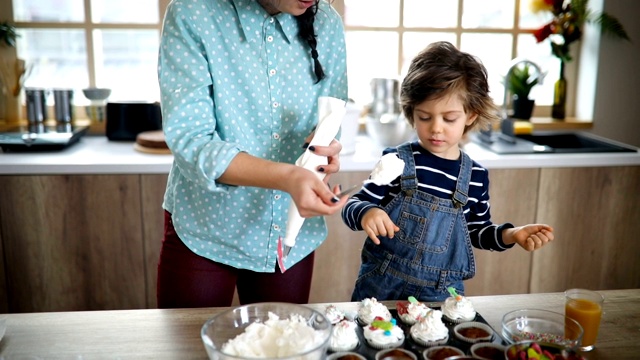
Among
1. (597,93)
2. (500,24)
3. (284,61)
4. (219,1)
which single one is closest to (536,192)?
(597,93)

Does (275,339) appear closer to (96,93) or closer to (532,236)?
(532,236)

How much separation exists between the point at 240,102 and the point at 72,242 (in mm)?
1307

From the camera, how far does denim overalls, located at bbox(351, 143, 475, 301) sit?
150 centimetres

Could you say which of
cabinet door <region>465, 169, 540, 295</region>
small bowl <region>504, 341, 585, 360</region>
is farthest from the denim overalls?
cabinet door <region>465, 169, 540, 295</region>

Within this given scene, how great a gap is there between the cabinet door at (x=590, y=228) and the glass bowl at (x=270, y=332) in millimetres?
1677

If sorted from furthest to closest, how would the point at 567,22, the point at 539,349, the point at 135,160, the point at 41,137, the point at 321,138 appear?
1. the point at 567,22
2. the point at 41,137
3. the point at 135,160
4. the point at 321,138
5. the point at 539,349

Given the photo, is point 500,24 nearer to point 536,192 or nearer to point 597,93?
point 597,93

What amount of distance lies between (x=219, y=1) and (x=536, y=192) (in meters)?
1.64

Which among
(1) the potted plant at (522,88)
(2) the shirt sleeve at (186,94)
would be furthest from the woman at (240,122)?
(1) the potted plant at (522,88)

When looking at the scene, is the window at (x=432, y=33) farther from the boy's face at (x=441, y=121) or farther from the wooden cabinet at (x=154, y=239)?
the boy's face at (x=441, y=121)

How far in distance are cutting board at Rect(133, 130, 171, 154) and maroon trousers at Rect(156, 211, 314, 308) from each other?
0.96 m

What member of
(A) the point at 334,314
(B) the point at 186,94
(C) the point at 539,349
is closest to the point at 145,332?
(A) the point at 334,314

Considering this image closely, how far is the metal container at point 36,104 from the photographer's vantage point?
2547 mm

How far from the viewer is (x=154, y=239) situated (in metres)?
2.36
